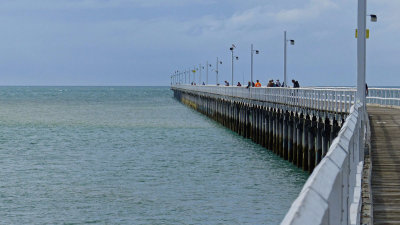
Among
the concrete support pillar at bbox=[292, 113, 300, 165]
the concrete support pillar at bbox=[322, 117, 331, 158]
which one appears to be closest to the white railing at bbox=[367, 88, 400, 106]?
the concrete support pillar at bbox=[292, 113, 300, 165]

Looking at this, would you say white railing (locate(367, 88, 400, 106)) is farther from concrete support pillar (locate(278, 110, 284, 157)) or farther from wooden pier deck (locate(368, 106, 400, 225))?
wooden pier deck (locate(368, 106, 400, 225))

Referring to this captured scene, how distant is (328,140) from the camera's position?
1070 inches

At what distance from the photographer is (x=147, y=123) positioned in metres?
75.6

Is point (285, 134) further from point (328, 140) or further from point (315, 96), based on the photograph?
point (328, 140)

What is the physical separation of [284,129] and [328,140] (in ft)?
33.3

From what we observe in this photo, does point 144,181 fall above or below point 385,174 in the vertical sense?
below

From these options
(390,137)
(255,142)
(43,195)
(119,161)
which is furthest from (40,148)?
(390,137)

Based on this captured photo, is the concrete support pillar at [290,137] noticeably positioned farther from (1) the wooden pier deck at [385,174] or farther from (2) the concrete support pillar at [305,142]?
(1) the wooden pier deck at [385,174]

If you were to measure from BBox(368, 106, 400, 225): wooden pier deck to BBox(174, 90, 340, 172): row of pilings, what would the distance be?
21.5 feet

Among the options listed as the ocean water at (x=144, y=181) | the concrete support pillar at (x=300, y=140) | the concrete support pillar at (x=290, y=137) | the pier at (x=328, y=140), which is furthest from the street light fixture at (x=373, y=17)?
the concrete support pillar at (x=290, y=137)

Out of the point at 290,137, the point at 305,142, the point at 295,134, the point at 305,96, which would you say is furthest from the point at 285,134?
the point at 305,142

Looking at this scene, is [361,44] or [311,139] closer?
[361,44]

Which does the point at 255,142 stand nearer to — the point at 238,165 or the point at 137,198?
the point at 238,165

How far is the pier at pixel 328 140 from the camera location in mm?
4145
